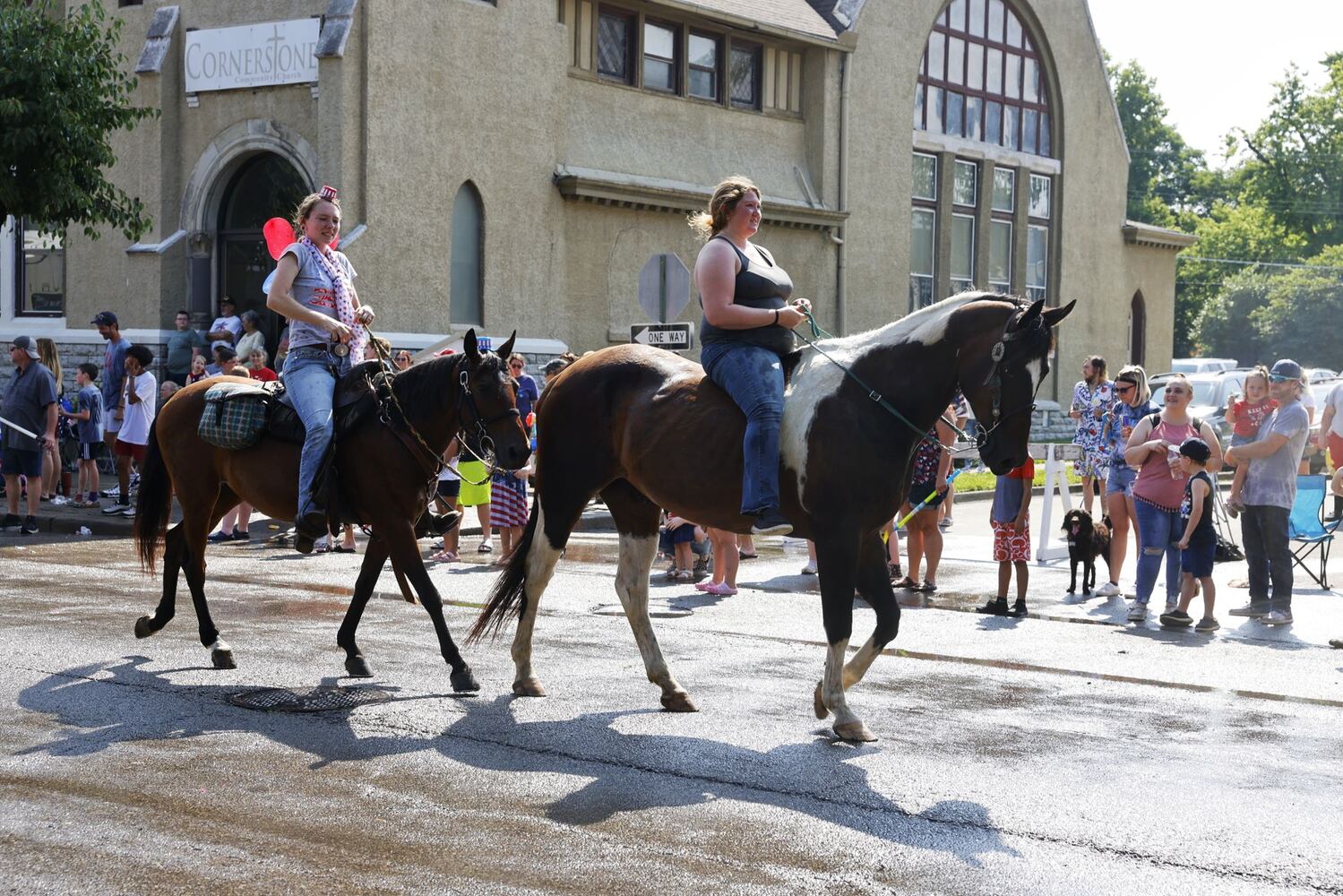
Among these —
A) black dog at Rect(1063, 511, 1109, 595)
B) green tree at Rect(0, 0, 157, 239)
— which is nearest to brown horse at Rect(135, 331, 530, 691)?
black dog at Rect(1063, 511, 1109, 595)

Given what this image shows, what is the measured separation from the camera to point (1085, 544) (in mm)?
13773

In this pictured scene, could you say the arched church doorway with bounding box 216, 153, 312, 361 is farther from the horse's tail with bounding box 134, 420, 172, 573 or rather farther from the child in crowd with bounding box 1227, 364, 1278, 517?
the child in crowd with bounding box 1227, 364, 1278, 517

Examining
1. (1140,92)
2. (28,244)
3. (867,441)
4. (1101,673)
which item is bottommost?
(1101,673)

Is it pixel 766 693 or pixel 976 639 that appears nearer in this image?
pixel 766 693

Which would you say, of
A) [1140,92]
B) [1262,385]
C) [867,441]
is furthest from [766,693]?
[1140,92]

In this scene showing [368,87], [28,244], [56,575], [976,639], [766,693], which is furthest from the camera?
[28,244]

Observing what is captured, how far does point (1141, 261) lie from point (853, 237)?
44.7 ft

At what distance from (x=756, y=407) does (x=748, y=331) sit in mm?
453

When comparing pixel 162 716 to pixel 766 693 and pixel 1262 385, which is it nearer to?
pixel 766 693

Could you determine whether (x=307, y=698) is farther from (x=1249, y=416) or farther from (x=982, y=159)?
(x=982, y=159)

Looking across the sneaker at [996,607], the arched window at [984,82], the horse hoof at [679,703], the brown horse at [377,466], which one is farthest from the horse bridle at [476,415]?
the arched window at [984,82]

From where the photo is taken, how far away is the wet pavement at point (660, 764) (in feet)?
17.2

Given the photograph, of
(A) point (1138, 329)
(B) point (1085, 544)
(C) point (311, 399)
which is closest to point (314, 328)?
(C) point (311, 399)

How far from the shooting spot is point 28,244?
28.0m
